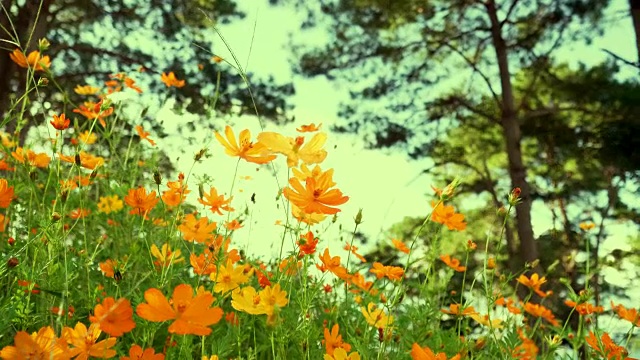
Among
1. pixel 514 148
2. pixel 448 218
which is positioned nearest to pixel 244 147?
pixel 448 218

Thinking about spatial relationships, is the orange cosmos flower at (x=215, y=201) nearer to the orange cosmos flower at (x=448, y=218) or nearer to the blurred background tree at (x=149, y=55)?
the orange cosmos flower at (x=448, y=218)

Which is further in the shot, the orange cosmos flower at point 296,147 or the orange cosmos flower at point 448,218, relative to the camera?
the orange cosmos flower at point 448,218

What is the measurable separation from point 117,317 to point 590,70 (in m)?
8.32

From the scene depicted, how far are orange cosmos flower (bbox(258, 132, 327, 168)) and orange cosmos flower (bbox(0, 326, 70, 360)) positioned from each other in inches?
19.0

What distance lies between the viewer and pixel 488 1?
765 centimetres

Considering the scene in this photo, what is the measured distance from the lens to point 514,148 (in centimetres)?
714

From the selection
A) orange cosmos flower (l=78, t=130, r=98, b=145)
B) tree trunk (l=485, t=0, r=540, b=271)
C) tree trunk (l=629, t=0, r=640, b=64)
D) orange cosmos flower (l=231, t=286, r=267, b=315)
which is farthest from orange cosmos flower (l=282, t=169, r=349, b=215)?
tree trunk (l=485, t=0, r=540, b=271)

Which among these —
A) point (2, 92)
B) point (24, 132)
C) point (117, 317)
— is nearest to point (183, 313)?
point (117, 317)

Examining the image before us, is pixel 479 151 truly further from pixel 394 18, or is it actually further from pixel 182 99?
pixel 182 99

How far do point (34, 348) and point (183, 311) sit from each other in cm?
21

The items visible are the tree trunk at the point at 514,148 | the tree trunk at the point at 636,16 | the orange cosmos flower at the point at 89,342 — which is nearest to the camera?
the orange cosmos flower at the point at 89,342

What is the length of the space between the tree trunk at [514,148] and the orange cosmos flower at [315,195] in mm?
6108

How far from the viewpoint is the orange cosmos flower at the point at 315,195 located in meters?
0.95

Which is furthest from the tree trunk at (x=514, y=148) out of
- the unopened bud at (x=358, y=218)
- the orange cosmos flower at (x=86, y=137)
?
the unopened bud at (x=358, y=218)
